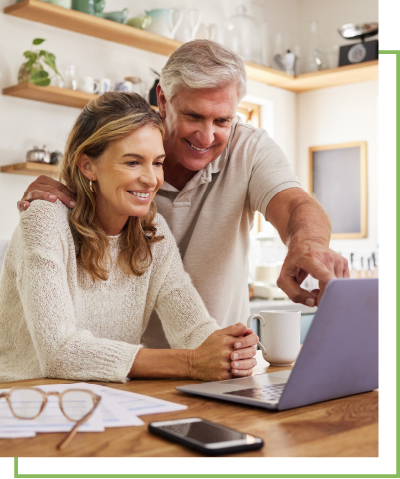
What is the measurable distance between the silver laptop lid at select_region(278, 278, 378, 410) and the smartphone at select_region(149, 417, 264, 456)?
5.9 inches

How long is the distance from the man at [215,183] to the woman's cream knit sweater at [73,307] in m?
0.14

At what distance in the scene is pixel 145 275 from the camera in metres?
1.46

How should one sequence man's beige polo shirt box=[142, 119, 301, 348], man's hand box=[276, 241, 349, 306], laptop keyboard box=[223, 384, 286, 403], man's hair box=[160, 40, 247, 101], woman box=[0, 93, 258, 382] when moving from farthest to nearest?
man's beige polo shirt box=[142, 119, 301, 348] < man's hair box=[160, 40, 247, 101] < woman box=[0, 93, 258, 382] < man's hand box=[276, 241, 349, 306] < laptop keyboard box=[223, 384, 286, 403]

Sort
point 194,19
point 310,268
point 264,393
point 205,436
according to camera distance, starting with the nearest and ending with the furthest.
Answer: point 205,436 → point 264,393 → point 310,268 → point 194,19

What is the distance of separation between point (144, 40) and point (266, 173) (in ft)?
6.48

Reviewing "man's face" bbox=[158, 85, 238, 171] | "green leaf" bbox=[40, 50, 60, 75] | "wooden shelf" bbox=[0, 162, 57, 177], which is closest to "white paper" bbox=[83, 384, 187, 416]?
"man's face" bbox=[158, 85, 238, 171]

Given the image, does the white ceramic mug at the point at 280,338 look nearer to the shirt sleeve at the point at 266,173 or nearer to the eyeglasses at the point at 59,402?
the shirt sleeve at the point at 266,173

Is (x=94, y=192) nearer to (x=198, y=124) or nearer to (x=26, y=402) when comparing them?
(x=198, y=124)

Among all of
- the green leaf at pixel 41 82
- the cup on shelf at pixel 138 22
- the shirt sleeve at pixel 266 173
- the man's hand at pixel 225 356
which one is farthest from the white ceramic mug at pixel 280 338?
the cup on shelf at pixel 138 22

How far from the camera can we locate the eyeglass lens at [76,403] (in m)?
0.79

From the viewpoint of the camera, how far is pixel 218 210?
5.66 ft

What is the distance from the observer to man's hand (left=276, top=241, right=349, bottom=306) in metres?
1.07

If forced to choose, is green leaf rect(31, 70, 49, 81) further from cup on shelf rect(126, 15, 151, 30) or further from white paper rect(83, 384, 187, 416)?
white paper rect(83, 384, 187, 416)

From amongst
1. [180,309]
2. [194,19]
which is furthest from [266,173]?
[194,19]
